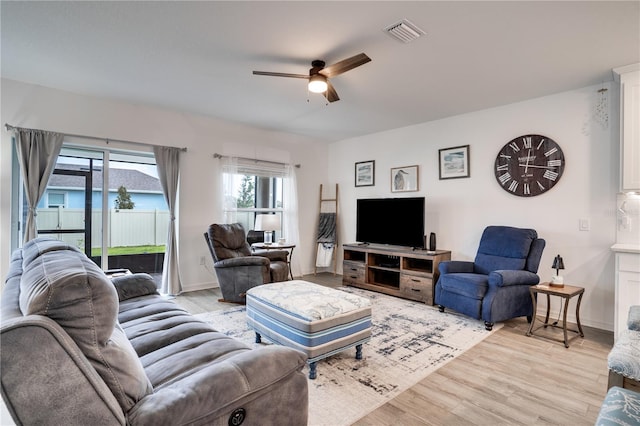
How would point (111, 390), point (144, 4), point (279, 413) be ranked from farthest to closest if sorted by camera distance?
point (144, 4) < point (279, 413) < point (111, 390)

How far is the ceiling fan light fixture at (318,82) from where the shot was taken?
2.82 metres

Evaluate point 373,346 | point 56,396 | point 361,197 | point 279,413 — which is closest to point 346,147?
point 361,197

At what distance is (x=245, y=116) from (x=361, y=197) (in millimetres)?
2461

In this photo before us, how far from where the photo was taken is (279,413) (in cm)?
120

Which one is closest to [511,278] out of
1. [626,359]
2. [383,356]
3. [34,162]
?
[383,356]

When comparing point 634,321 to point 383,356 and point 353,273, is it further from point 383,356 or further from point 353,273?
point 353,273

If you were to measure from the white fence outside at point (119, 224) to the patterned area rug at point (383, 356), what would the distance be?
1765 millimetres

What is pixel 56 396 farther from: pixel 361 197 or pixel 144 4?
pixel 361 197

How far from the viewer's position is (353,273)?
5074 mm

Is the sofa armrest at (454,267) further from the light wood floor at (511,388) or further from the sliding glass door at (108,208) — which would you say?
the sliding glass door at (108,208)

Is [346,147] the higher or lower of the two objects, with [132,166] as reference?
higher

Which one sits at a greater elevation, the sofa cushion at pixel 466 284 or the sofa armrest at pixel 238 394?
the sofa armrest at pixel 238 394

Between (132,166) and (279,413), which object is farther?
(132,166)

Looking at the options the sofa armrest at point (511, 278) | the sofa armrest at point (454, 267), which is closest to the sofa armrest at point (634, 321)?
the sofa armrest at point (511, 278)
